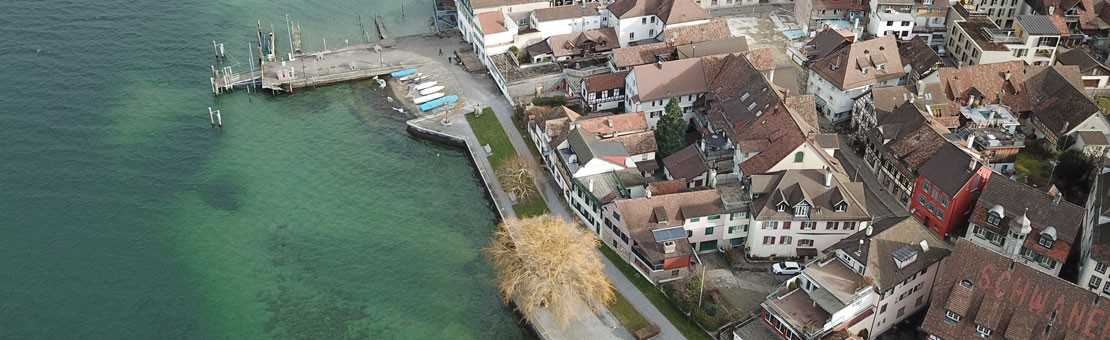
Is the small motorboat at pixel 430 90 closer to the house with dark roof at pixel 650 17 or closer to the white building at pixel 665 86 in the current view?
the house with dark roof at pixel 650 17

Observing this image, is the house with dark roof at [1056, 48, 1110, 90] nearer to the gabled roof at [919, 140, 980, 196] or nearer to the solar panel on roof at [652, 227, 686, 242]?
the gabled roof at [919, 140, 980, 196]

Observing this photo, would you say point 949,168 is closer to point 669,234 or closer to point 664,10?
point 669,234

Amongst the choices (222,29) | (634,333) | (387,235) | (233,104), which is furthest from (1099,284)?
(222,29)

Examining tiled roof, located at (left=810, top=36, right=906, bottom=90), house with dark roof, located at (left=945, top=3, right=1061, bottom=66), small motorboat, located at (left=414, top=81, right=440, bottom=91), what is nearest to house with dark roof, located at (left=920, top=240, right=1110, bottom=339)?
tiled roof, located at (left=810, top=36, right=906, bottom=90)

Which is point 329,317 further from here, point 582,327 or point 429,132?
point 429,132

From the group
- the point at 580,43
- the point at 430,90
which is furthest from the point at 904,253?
the point at 430,90

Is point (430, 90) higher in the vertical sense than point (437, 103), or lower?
higher
